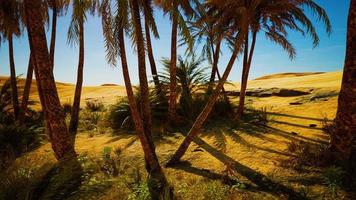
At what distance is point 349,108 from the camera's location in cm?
580

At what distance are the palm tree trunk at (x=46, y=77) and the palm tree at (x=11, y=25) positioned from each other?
766cm

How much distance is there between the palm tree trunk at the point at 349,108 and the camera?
18.6 feet

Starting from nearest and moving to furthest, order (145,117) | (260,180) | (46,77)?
(260,180)
(46,77)
(145,117)

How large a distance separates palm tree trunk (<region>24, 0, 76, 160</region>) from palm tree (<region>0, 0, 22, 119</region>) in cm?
766

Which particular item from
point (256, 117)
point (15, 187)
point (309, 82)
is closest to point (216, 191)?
point (15, 187)

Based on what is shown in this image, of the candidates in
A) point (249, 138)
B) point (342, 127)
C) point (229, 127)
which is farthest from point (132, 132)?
point (342, 127)

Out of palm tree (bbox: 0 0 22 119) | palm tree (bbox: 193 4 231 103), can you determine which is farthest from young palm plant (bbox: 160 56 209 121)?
palm tree (bbox: 0 0 22 119)

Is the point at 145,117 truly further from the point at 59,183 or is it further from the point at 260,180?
the point at 59,183

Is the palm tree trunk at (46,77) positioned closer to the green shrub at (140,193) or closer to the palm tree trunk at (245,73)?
the green shrub at (140,193)

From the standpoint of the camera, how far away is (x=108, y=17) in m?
6.70

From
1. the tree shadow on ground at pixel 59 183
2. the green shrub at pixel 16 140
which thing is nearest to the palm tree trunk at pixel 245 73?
the green shrub at pixel 16 140

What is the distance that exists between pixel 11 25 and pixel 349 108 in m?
13.8

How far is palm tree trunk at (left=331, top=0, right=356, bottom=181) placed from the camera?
5668 mm

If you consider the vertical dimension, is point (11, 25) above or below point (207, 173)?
above
